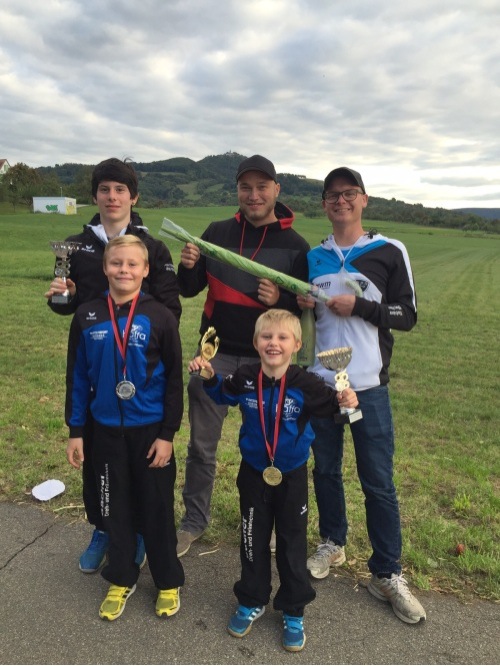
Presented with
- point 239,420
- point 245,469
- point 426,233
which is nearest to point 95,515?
point 245,469

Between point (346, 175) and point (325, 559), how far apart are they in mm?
2567

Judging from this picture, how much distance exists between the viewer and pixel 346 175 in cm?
326

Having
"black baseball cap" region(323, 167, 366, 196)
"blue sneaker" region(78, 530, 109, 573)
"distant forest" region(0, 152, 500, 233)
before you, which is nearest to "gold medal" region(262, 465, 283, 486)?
"blue sneaker" region(78, 530, 109, 573)

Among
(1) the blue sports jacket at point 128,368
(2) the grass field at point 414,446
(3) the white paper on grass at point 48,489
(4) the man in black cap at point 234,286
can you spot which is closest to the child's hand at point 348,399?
(4) the man in black cap at point 234,286

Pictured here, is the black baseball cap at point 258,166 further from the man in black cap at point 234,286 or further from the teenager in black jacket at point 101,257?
the teenager in black jacket at point 101,257

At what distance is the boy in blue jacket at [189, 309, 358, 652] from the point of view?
2.97m

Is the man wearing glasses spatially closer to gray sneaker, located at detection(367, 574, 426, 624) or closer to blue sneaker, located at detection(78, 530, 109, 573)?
gray sneaker, located at detection(367, 574, 426, 624)

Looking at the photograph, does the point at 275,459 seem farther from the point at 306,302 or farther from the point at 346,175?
the point at 346,175

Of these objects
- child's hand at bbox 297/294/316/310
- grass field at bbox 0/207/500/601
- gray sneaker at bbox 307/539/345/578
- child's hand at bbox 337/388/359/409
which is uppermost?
child's hand at bbox 297/294/316/310

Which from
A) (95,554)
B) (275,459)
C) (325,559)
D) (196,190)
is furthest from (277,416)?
(196,190)

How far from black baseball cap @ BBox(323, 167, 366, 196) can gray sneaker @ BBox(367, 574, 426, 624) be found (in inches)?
97.9

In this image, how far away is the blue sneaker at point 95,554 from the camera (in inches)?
138

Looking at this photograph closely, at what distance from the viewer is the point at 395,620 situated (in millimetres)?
3078

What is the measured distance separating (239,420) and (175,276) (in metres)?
3.43
